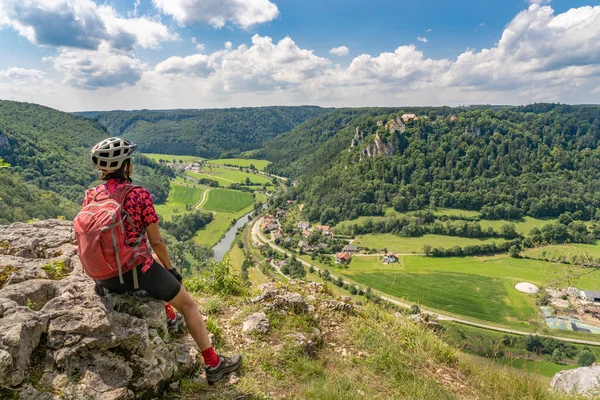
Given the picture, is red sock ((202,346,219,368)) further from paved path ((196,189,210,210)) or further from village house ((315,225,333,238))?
paved path ((196,189,210,210))

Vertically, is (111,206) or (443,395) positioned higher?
(111,206)

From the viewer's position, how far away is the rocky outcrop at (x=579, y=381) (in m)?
4.59

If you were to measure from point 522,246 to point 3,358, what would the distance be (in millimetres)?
86535

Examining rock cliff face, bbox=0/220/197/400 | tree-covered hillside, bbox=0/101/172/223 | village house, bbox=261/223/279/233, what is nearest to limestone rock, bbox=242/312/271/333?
rock cliff face, bbox=0/220/197/400

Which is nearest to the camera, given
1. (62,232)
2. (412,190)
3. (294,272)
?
(62,232)

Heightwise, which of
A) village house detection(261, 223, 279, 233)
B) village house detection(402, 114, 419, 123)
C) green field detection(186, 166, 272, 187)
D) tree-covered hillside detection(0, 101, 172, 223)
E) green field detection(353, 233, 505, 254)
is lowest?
green field detection(353, 233, 505, 254)

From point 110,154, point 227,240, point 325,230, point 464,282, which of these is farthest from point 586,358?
point 227,240

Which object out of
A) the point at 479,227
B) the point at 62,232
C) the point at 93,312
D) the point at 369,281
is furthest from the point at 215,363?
the point at 479,227

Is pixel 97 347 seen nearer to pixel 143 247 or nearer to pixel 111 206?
pixel 143 247

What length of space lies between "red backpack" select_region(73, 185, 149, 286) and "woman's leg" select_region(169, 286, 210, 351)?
26.7 inches

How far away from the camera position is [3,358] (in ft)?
8.84

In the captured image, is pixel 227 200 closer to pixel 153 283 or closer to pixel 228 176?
pixel 228 176

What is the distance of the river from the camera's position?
228 feet

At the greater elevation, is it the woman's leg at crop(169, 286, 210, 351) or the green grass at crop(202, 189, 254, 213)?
the woman's leg at crop(169, 286, 210, 351)
